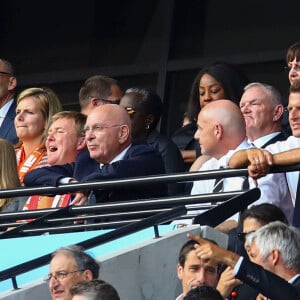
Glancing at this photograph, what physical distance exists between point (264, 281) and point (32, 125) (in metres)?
4.63

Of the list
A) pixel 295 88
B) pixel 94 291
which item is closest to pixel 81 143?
pixel 295 88

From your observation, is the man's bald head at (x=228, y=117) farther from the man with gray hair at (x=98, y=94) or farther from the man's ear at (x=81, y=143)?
the man with gray hair at (x=98, y=94)

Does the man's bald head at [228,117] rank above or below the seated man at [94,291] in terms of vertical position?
above

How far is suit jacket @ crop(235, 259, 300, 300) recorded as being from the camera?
8.27 metres

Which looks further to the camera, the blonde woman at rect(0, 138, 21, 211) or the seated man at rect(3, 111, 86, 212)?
the seated man at rect(3, 111, 86, 212)

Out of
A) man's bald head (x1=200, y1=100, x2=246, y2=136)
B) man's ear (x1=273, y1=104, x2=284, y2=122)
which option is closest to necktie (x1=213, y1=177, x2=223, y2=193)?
man's bald head (x1=200, y1=100, x2=246, y2=136)

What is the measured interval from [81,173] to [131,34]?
16.4ft

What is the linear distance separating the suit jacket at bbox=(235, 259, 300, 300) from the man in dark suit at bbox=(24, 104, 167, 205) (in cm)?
266

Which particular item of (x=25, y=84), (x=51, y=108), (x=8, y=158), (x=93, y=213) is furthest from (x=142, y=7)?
(x=93, y=213)

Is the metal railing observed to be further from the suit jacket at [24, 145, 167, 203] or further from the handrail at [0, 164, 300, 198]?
the suit jacket at [24, 145, 167, 203]

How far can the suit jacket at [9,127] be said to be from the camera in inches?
520

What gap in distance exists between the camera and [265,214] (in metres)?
9.51

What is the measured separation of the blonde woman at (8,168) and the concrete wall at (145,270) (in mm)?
1886

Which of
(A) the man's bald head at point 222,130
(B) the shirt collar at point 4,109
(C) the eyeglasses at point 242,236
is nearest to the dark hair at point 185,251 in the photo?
(C) the eyeglasses at point 242,236
